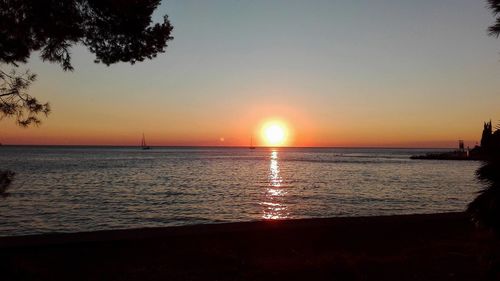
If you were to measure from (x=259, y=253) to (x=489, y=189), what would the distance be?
5575 millimetres

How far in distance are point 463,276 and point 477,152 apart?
346 cm

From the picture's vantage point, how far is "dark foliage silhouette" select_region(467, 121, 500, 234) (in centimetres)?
577

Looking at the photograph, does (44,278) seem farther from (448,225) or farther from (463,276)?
(448,225)

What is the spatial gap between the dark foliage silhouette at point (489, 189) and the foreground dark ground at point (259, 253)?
2.31ft

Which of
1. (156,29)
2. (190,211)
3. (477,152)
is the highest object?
(156,29)

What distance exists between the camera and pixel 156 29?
9422mm

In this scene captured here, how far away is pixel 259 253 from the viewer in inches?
404

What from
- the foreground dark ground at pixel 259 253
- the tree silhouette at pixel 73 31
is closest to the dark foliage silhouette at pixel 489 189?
the foreground dark ground at pixel 259 253

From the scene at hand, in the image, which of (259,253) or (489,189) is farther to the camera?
(259,253)

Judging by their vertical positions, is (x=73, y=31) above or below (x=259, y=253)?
above

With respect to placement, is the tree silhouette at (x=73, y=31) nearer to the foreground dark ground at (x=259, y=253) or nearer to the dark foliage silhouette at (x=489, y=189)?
the foreground dark ground at (x=259, y=253)

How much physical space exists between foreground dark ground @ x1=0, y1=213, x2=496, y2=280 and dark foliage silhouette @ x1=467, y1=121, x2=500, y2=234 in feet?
2.31

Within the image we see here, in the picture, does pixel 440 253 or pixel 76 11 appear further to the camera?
pixel 440 253

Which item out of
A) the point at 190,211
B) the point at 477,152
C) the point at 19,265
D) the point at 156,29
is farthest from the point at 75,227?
the point at 477,152
